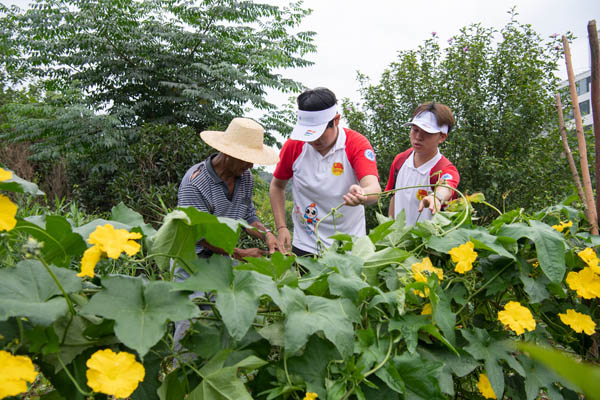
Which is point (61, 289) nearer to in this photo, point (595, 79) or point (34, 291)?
point (34, 291)

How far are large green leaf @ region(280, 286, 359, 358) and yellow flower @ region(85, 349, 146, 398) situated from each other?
255mm

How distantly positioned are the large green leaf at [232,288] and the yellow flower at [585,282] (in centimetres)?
82

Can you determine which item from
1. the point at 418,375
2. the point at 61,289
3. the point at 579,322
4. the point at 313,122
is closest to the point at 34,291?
the point at 61,289

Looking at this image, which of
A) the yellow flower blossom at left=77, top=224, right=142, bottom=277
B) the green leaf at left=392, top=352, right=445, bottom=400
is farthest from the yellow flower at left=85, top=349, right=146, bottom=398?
the green leaf at left=392, top=352, right=445, bottom=400

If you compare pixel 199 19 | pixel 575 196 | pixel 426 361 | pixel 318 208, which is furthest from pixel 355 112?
pixel 426 361

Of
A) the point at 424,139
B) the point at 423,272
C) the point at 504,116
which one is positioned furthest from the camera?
the point at 504,116

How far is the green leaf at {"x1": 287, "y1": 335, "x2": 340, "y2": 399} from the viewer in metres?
0.84

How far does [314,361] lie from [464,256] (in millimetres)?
458

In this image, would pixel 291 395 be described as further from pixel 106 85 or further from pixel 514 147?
pixel 106 85

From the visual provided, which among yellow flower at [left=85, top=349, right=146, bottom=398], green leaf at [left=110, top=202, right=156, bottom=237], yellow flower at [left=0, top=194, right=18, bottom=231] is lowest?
yellow flower at [left=85, top=349, right=146, bottom=398]

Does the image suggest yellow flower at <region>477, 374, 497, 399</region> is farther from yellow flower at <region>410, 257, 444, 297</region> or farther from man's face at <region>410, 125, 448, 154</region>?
man's face at <region>410, 125, 448, 154</region>

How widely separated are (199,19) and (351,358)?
353 inches

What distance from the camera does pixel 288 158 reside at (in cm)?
277

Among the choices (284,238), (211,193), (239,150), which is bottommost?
(284,238)
